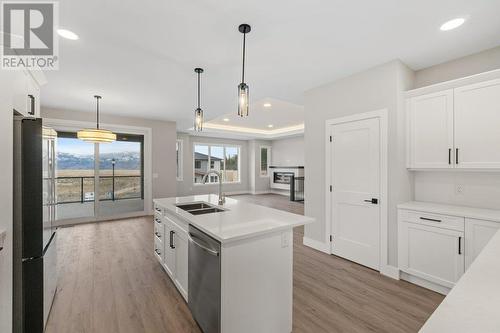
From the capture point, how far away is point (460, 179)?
2.68 m

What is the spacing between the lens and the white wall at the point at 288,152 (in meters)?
9.32

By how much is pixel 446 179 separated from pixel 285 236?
2411 mm

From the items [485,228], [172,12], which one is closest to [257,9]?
[172,12]

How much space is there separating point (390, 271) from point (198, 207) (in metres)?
2.58

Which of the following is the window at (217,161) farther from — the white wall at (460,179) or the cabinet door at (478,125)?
the cabinet door at (478,125)

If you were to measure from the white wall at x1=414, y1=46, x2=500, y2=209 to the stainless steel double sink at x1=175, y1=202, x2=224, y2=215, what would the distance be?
2.76 meters

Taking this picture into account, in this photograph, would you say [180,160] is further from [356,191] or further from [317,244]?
[356,191]

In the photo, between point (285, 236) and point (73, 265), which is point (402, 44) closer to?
point (285, 236)

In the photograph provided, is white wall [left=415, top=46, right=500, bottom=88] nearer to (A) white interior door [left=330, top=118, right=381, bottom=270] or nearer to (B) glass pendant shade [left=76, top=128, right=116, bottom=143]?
(A) white interior door [left=330, top=118, right=381, bottom=270]

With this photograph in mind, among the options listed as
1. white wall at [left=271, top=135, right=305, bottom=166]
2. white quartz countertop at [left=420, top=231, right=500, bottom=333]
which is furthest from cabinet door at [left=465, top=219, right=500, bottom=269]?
white wall at [left=271, top=135, right=305, bottom=166]

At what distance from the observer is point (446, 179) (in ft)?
9.10

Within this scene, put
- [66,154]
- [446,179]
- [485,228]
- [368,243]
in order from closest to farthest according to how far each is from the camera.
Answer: [485,228]
[446,179]
[368,243]
[66,154]

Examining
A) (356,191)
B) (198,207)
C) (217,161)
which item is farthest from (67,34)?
(217,161)

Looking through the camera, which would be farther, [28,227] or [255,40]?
[255,40]
